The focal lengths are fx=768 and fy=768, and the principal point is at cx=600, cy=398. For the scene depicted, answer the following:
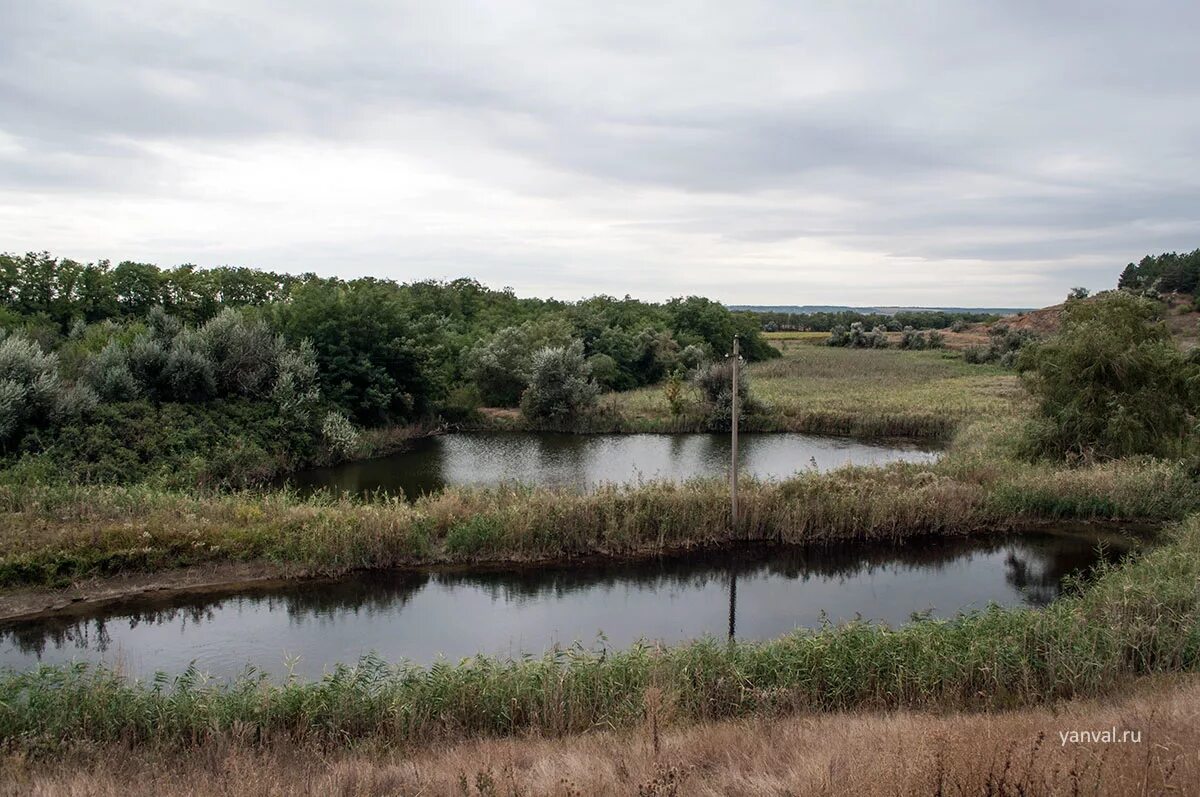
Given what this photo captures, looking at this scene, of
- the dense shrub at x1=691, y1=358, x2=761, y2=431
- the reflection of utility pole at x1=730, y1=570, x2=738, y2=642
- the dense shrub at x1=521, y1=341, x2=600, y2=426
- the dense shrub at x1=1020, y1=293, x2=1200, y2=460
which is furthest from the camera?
the dense shrub at x1=521, y1=341, x2=600, y2=426

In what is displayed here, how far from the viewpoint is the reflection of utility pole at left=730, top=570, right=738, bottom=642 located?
13.0m

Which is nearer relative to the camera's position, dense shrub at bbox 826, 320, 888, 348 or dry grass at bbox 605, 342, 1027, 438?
dry grass at bbox 605, 342, 1027, 438

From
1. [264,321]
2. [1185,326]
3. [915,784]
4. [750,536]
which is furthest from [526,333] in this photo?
[1185,326]

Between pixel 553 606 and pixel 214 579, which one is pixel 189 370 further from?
pixel 553 606

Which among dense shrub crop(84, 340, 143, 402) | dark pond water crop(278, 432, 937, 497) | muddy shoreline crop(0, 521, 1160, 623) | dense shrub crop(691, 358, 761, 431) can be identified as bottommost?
muddy shoreline crop(0, 521, 1160, 623)

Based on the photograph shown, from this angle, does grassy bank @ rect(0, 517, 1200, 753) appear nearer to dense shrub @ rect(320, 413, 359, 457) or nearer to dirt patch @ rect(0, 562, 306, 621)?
dirt patch @ rect(0, 562, 306, 621)

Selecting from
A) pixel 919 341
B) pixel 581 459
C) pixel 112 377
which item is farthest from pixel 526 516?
pixel 919 341

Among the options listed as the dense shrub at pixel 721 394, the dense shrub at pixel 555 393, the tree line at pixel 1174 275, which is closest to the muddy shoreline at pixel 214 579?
the dense shrub at pixel 721 394

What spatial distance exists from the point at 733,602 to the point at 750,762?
820 centimetres

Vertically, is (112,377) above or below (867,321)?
below

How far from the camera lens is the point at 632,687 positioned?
861 cm

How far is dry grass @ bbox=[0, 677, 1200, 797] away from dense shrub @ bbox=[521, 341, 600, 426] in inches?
1086

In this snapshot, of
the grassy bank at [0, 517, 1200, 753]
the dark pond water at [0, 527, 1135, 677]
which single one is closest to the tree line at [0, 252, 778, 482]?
the dark pond water at [0, 527, 1135, 677]

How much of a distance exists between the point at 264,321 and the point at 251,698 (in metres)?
24.8
